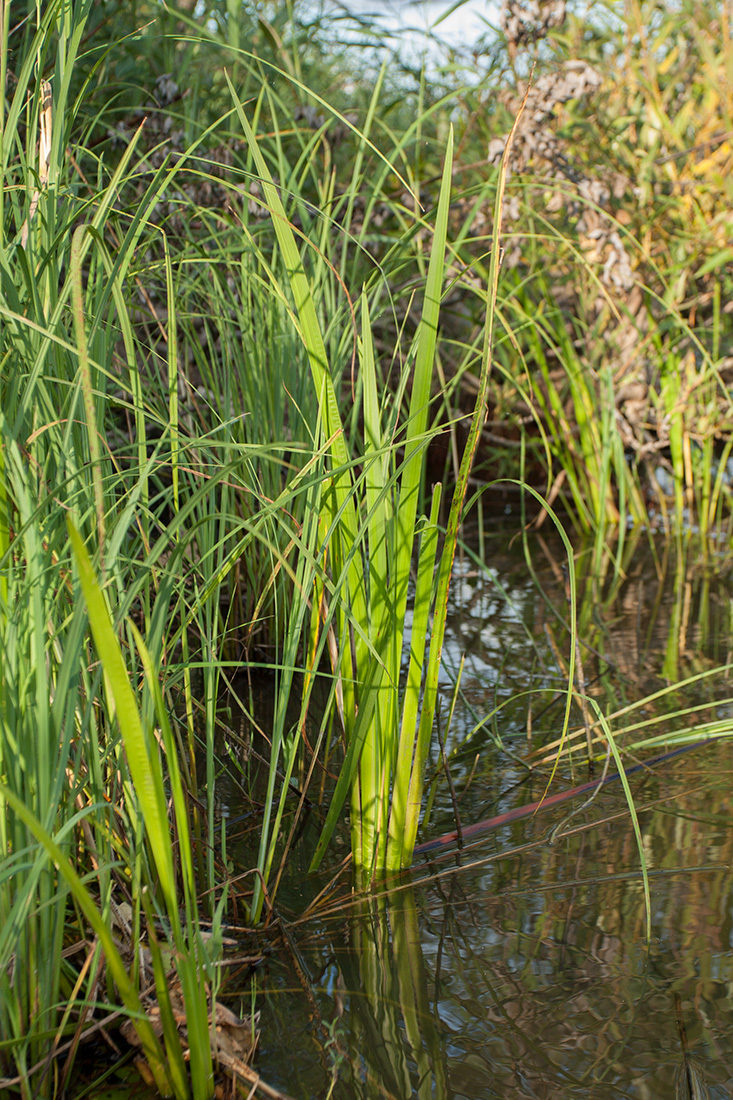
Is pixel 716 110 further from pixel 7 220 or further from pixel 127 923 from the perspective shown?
pixel 127 923

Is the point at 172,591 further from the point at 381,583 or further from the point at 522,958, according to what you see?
the point at 522,958

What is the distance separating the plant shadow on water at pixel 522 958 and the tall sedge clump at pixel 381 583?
0.26 ft

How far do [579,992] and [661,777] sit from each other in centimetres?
47

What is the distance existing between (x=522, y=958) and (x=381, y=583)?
0.39 meters

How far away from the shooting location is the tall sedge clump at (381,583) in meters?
0.85

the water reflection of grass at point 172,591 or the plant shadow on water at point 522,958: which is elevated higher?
the water reflection of grass at point 172,591

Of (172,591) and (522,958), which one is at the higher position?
(172,591)

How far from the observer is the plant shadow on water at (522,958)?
2.31ft

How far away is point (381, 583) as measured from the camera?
0.89 metres

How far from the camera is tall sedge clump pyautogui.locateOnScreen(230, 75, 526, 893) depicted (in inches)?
33.3

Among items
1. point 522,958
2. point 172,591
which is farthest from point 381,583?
point 522,958

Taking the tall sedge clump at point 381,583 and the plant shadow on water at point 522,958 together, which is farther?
the tall sedge clump at point 381,583

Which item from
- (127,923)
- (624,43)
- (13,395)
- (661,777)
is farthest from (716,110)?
(127,923)

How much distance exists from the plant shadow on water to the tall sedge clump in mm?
79
